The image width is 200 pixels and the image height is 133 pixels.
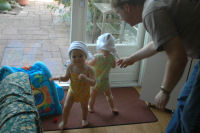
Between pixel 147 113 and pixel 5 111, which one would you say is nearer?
pixel 5 111

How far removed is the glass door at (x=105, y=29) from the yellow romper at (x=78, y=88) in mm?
701

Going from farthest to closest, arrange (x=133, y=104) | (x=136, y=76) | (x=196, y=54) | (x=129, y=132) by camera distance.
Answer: (x=136, y=76)
(x=133, y=104)
(x=129, y=132)
(x=196, y=54)

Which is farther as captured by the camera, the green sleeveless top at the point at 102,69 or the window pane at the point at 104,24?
the window pane at the point at 104,24

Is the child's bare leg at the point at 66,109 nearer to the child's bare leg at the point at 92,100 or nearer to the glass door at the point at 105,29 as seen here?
the child's bare leg at the point at 92,100

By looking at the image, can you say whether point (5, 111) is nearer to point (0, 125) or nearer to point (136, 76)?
point (0, 125)

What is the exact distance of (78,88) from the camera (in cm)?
213

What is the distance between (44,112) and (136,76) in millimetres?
1292

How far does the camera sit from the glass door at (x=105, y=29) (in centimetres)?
259

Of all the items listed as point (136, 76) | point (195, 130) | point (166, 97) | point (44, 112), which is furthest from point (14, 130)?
point (136, 76)

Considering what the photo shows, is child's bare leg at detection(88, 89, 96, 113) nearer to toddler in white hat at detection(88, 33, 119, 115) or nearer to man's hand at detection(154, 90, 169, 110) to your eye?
toddler in white hat at detection(88, 33, 119, 115)

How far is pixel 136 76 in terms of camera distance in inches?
123

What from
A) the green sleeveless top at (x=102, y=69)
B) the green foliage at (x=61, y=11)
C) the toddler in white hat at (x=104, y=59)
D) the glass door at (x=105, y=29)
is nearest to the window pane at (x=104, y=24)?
the glass door at (x=105, y=29)

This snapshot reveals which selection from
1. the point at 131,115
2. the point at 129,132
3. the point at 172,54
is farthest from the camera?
the point at 131,115

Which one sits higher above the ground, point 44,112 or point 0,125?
point 0,125
